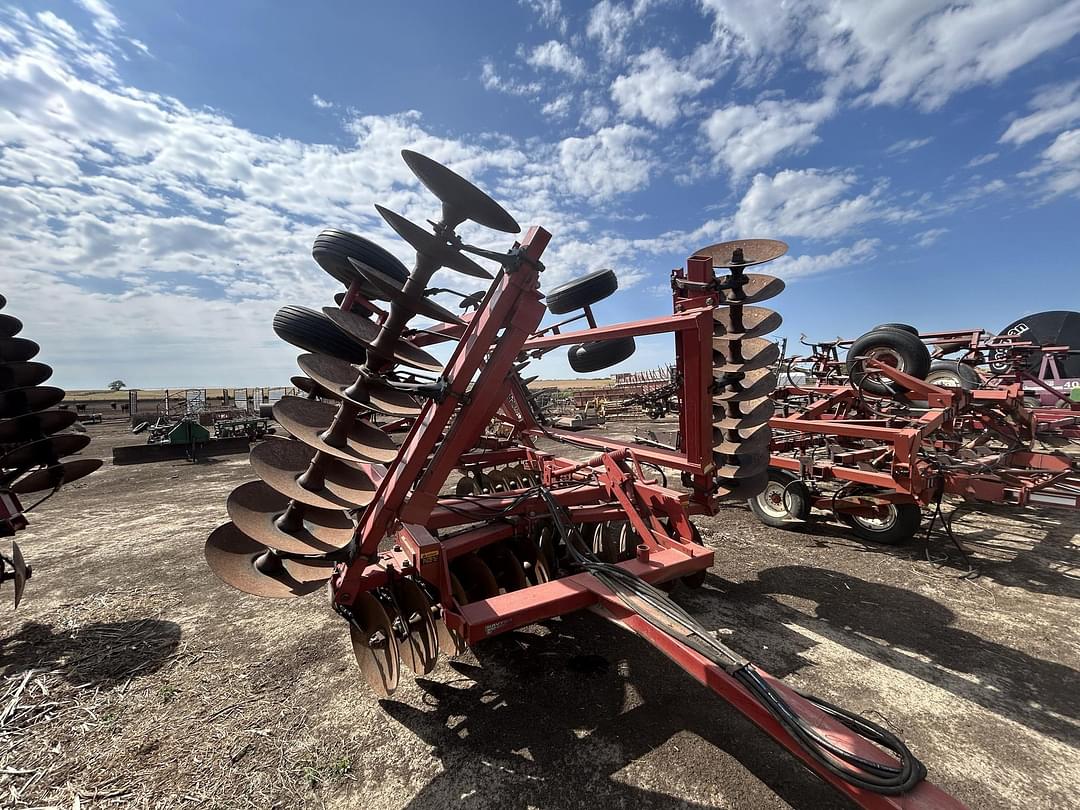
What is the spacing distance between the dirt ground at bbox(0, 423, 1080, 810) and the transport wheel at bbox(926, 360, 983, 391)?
3594mm

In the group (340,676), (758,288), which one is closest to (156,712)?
(340,676)

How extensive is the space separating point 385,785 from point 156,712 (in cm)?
170

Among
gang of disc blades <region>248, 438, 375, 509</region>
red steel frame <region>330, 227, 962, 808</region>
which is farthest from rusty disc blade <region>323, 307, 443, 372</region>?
gang of disc blades <region>248, 438, 375, 509</region>

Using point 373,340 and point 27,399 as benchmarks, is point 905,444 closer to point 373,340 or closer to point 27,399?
point 373,340

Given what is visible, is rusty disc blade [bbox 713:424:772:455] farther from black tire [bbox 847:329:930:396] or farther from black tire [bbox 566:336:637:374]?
black tire [bbox 847:329:930:396]

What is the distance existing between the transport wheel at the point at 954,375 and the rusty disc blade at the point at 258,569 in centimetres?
939

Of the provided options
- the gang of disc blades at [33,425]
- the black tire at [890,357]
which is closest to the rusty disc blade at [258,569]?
the gang of disc blades at [33,425]

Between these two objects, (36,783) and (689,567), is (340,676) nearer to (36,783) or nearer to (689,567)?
(36,783)

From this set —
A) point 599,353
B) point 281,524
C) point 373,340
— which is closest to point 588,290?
point 599,353

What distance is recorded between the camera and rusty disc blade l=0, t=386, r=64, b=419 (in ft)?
11.3

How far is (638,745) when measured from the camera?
97.7 inches

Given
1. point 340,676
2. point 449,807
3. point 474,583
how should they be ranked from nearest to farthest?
point 449,807, point 340,676, point 474,583

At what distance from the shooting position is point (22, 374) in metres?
3.52

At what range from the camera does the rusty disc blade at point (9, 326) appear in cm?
345
